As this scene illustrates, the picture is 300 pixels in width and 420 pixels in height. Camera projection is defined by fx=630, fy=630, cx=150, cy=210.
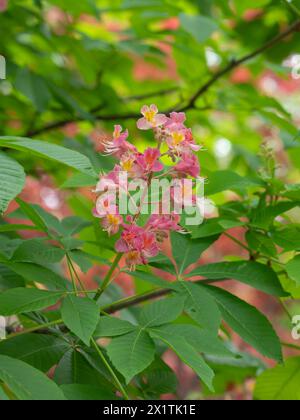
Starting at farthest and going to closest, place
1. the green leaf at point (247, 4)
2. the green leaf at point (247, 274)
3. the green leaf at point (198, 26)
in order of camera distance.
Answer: the green leaf at point (247, 4)
the green leaf at point (198, 26)
the green leaf at point (247, 274)

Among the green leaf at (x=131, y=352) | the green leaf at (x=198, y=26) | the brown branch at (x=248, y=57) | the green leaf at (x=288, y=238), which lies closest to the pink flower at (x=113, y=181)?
the green leaf at (x=131, y=352)

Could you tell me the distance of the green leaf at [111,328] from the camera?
88 cm

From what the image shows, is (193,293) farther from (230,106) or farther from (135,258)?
(230,106)

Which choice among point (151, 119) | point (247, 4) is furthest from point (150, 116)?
point (247, 4)

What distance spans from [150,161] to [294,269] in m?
0.28

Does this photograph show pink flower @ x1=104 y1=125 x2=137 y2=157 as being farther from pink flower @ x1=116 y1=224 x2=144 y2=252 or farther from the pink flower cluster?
pink flower @ x1=116 y1=224 x2=144 y2=252

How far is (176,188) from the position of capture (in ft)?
3.02

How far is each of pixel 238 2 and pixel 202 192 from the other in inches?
38.6

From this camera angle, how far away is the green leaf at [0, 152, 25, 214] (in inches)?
30.9

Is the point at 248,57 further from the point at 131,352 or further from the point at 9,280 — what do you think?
the point at 131,352

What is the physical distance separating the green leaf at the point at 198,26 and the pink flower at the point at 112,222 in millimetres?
759

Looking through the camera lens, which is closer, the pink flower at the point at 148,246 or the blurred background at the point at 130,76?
the pink flower at the point at 148,246

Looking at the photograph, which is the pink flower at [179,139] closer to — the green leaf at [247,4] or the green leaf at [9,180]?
the green leaf at [9,180]

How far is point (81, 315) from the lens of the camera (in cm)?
86
